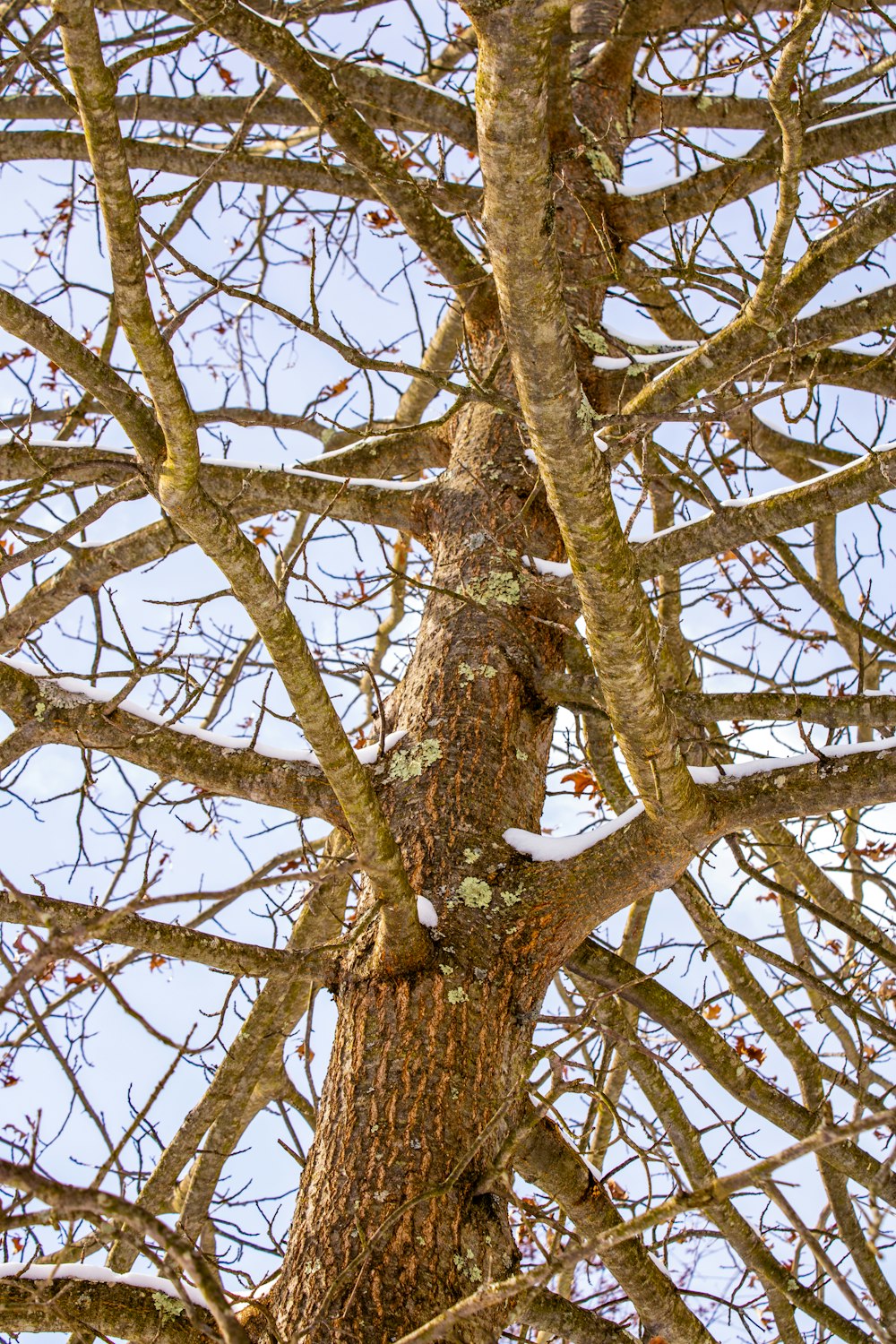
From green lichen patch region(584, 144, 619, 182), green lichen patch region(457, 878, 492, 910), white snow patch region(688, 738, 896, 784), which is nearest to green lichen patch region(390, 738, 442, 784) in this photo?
green lichen patch region(457, 878, 492, 910)

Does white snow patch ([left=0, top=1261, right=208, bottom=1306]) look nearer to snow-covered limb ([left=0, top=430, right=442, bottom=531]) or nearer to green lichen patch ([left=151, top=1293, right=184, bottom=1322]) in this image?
green lichen patch ([left=151, top=1293, right=184, bottom=1322])

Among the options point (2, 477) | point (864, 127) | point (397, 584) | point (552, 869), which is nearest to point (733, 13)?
point (864, 127)

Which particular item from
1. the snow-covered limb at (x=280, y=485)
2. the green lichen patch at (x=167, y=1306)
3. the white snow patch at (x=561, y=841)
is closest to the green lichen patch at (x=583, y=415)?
the white snow patch at (x=561, y=841)

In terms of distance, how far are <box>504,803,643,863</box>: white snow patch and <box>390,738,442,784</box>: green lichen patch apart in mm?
280

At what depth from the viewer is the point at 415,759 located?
2.65 m

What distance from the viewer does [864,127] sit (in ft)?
10.8

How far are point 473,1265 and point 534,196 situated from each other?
194 centimetres

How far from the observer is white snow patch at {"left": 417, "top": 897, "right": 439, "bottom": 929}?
232 cm

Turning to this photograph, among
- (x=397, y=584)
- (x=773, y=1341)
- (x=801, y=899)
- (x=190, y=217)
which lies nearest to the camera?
(x=801, y=899)

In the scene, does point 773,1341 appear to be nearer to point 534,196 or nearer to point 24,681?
point 24,681

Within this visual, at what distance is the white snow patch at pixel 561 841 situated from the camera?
242 cm

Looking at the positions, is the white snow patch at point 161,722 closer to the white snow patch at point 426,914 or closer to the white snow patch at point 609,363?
the white snow patch at point 426,914

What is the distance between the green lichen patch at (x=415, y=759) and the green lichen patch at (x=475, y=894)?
34cm

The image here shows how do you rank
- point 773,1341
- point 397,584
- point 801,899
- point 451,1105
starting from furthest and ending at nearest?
point 397,584 → point 773,1341 → point 801,899 → point 451,1105
